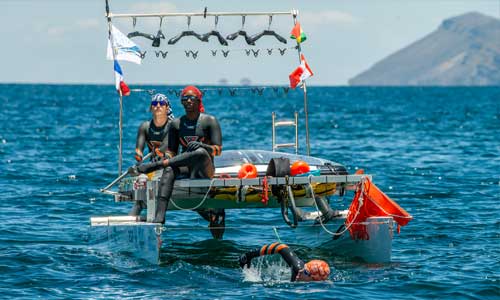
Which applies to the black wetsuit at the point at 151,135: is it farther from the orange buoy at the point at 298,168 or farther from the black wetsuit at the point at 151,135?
the orange buoy at the point at 298,168

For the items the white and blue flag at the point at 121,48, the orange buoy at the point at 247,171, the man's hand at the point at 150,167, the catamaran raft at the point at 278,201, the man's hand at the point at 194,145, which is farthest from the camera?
the white and blue flag at the point at 121,48

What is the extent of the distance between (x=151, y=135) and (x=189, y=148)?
2.49m

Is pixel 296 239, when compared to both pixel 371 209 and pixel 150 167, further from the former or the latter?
pixel 150 167

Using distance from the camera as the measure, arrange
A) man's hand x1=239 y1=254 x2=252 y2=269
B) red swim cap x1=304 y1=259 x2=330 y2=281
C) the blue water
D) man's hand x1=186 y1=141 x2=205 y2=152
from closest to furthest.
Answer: the blue water → red swim cap x1=304 y1=259 x2=330 y2=281 → man's hand x1=239 y1=254 x2=252 y2=269 → man's hand x1=186 y1=141 x2=205 y2=152

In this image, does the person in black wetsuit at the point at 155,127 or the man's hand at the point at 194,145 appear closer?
the man's hand at the point at 194,145

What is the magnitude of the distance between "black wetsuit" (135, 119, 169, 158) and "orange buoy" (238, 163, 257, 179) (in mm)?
2218

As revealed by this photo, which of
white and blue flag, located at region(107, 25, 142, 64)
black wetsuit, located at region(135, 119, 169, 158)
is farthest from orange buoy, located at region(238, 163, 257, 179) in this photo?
white and blue flag, located at region(107, 25, 142, 64)

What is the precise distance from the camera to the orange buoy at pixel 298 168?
55.2 feet

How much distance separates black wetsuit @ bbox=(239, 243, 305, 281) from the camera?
15.4 metres

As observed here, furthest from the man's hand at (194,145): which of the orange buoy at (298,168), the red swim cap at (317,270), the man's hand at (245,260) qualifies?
the red swim cap at (317,270)

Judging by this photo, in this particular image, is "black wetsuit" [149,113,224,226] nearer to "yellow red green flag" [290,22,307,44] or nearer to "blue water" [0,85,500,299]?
"blue water" [0,85,500,299]

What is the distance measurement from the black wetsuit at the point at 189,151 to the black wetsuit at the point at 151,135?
5.61ft

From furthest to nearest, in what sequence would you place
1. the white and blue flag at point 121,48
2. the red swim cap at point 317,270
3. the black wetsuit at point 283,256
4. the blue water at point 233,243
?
the white and blue flag at point 121,48 → the black wetsuit at point 283,256 → the red swim cap at point 317,270 → the blue water at point 233,243

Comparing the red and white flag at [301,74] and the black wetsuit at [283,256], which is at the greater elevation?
the red and white flag at [301,74]
